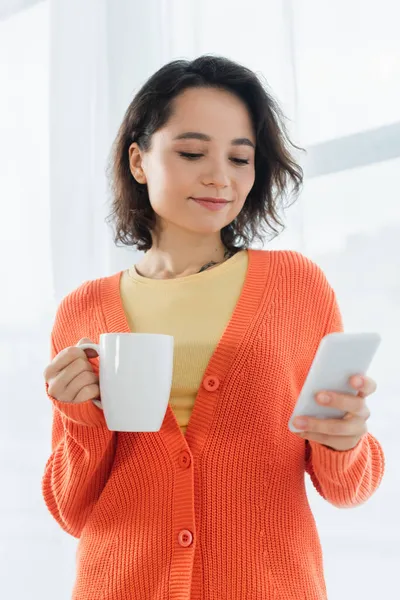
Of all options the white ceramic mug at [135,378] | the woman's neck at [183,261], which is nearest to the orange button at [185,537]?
the white ceramic mug at [135,378]

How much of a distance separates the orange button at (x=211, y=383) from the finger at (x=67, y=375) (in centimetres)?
16

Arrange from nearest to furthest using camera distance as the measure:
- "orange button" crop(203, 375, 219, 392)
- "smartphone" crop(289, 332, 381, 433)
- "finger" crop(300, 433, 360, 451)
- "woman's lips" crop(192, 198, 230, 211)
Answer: "smartphone" crop(289, 332, 381, 433) → "finger" crop(300, 433, 360, 451) → "orange button" crop(203, 375, 219, 392) → "woman's lips" crop(192, 198, 230, 211)

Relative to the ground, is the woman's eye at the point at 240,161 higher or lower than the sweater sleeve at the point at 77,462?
higher

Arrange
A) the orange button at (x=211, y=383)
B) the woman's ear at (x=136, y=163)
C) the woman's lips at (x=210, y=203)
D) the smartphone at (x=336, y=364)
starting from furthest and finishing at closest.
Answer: the woman's ear at (x=136, y=163)
the woman's lips at (x=210, y=203)
the orange button at (x=211, y=383)
the smartphone at (x=336, y=364)

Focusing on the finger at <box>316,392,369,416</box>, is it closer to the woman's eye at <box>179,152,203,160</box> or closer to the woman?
the woman

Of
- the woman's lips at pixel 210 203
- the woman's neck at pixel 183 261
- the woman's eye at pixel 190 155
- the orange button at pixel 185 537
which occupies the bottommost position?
the orange button at pixel 185 537

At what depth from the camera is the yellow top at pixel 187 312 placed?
1.08 m

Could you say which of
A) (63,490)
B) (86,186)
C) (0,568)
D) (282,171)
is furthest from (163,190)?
(0,568)

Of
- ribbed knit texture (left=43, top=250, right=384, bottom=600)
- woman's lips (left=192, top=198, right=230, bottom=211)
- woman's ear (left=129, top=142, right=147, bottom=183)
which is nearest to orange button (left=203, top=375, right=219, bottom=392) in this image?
ribbed knit texture (left=43, top=250, right=384, bottom=600)

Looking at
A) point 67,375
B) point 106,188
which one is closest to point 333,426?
point 67,375

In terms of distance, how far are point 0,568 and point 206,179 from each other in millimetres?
1241

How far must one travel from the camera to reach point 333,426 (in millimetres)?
904

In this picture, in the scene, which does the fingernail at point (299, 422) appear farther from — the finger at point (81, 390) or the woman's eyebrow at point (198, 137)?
the woman's eyebrow at point (198, 137)

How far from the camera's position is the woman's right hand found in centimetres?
99
